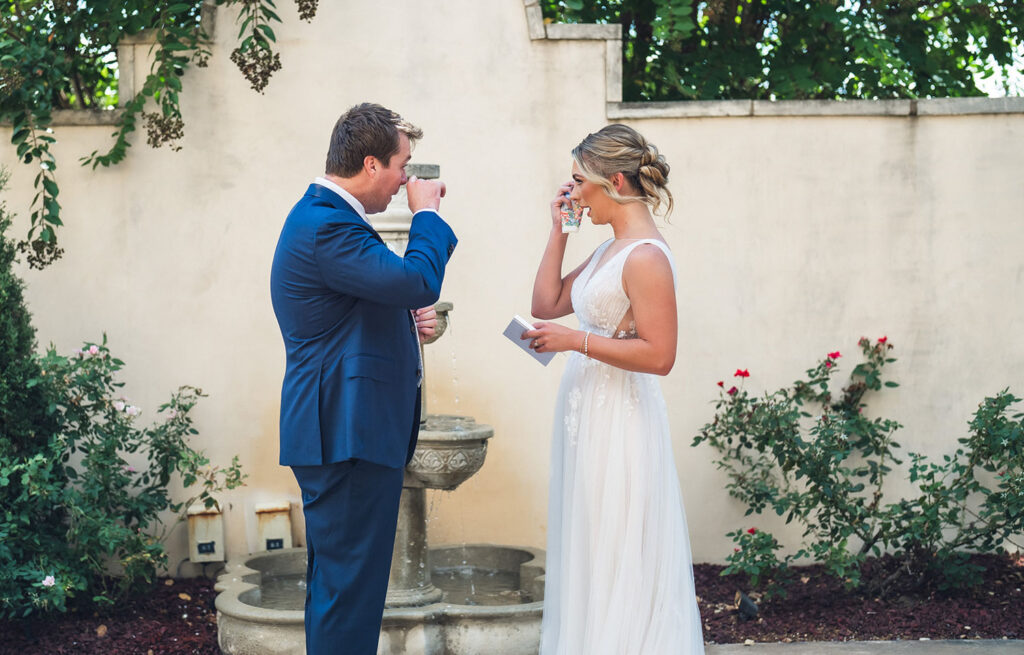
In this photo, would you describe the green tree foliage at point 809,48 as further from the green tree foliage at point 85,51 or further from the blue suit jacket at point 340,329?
the blue suit jacket at point 340,329

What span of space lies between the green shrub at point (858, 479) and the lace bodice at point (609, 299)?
1987 mm

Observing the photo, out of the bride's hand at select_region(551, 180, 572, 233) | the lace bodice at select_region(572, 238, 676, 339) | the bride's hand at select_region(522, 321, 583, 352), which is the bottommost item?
the bride's hand at select_region(522, 321, 583, 352)

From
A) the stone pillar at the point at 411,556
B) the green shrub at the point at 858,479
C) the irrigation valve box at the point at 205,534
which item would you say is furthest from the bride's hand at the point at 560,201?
the irrigation valve box at the point at 205,534

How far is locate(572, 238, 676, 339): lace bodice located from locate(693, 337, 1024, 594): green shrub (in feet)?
6.52

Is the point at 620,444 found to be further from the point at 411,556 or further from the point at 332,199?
the point at 411,556

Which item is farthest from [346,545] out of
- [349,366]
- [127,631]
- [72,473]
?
[72,473]

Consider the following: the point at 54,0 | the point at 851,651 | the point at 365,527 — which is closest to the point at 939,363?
the point at 851,651

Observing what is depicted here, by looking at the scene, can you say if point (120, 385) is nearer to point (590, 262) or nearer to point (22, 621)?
point (22, 621)

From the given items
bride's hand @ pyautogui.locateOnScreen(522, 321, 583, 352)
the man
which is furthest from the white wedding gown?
the man

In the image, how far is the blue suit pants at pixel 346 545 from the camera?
2926 millimetres

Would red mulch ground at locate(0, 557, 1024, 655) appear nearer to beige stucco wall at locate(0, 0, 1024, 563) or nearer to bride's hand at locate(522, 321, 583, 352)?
beige stucco wall at locate(0, 0, 1024, 563)

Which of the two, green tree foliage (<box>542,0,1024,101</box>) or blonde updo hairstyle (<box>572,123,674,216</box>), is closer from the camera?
blonde updo hairstyle (<box>572,123,674,216</box>)

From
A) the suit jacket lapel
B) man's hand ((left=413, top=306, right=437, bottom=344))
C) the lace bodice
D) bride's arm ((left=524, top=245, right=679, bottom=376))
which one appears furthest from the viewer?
man's hand ((left=413, top=306, right=437, bottom=344))

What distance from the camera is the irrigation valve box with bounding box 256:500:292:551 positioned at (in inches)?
212
